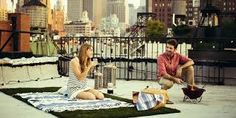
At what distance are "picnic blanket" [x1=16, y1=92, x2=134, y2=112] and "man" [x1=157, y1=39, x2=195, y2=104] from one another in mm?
→ 1032

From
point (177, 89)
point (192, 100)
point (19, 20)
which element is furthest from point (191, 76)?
point (19, 20)

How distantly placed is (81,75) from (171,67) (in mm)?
1807

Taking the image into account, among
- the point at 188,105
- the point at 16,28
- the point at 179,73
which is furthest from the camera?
the point at 16,28

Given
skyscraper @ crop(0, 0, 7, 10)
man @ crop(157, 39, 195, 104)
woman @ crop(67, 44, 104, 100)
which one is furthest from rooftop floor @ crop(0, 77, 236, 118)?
skyscraper @ crop(0, 0, 7, 10)

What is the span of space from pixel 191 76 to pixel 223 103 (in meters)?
0.82

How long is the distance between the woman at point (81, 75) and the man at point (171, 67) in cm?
129

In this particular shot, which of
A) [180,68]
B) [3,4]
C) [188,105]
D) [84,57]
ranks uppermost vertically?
[3,4]

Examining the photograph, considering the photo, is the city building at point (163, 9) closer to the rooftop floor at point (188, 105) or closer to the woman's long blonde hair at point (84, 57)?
the rooftop floor at point (188, 105)

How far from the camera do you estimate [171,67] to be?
920 centimetres

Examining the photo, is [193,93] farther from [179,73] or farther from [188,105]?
[179,73]

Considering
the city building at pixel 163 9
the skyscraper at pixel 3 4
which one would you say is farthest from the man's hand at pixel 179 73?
the city building at pixel 163 9

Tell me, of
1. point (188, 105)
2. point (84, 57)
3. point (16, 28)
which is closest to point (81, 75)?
point (84, 57)

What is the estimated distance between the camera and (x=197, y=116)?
24.0 ft

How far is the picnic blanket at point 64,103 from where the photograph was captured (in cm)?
779
